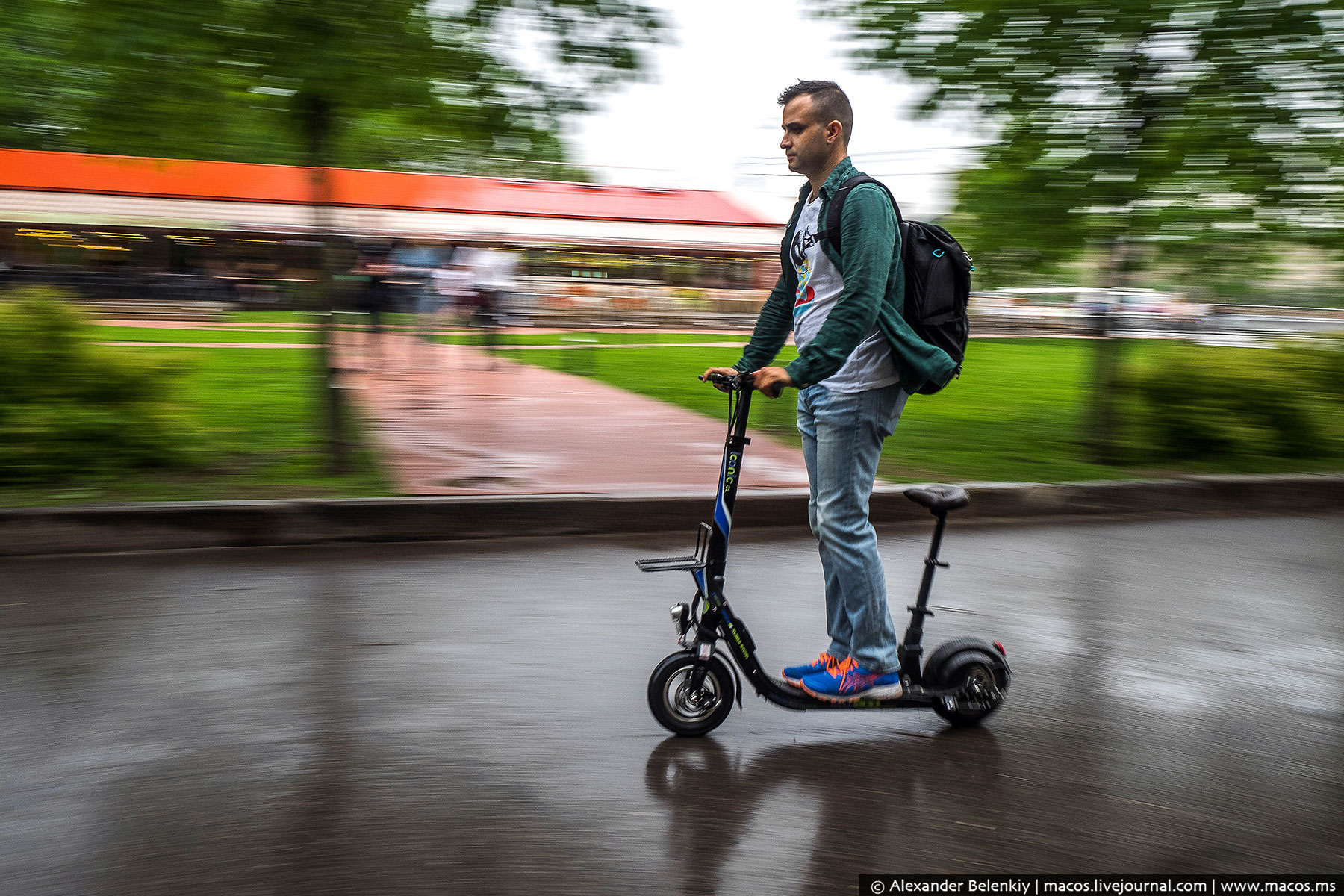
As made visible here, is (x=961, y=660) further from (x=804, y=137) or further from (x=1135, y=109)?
(x=1135, y=109)

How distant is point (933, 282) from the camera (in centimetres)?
346

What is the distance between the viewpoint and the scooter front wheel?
140 inches

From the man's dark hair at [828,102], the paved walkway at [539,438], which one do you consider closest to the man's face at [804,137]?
the man's dark hair at [828,102]

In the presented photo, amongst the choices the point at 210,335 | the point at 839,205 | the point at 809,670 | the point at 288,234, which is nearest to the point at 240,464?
the point at 809,670

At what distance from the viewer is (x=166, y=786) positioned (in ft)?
10.5

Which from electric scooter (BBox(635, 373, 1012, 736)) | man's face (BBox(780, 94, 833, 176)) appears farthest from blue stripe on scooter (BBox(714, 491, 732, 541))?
man's face (BBox(780, 94, 833, 176))

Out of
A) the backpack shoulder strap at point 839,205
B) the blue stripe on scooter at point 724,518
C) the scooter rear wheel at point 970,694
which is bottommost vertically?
the scooter rear wheel at point 970,694

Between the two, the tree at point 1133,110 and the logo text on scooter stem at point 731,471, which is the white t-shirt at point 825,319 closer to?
the logo text on scooter stem at point 731,471

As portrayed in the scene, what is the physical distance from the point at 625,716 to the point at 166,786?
4.82 feet

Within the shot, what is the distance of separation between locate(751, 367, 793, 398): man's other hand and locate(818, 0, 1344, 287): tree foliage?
6.19 meters

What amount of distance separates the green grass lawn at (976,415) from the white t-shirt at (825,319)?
4.84 m

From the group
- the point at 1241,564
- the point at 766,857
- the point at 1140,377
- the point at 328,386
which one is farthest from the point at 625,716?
the point at 1140,377

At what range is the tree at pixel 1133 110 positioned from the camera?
8156 mm

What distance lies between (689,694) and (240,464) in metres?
5.19
